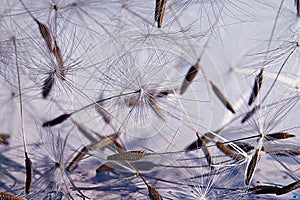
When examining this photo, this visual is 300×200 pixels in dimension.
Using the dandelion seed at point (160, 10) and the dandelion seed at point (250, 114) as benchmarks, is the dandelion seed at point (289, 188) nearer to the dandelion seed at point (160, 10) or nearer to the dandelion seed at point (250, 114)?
the dandelion seed at point (250, 114)

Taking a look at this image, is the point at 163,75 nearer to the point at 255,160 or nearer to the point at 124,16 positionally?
the point at 124,16

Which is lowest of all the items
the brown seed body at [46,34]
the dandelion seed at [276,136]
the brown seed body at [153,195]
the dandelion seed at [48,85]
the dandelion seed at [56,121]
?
the brown seed body at [153,195]

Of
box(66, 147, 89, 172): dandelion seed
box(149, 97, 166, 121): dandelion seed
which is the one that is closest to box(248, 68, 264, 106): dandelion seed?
box(149, 97, 166, 121): dandelion seed

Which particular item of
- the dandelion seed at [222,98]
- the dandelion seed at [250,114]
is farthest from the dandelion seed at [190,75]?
the dandelion seed at [250,114]

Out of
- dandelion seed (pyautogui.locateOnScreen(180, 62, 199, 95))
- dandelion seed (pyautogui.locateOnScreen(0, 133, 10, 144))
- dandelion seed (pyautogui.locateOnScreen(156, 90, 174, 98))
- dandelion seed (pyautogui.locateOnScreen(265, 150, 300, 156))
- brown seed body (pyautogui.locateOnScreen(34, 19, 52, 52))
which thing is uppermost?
brown seed body (pyautogui.locateOnScreen(34, 19, 52, 52))

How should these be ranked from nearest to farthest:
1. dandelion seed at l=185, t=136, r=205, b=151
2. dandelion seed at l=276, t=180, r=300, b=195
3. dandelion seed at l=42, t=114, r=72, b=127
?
dandelion seed at l=276, t=180, r=300, b=195
dandelion seed at l=185, t=136, r=205, b=151
dandelion seed at l=42, t=114, r=72, b=127

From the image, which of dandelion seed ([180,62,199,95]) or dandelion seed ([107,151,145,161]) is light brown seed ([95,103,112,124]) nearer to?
dandelion seed ([107,151,145,161])
